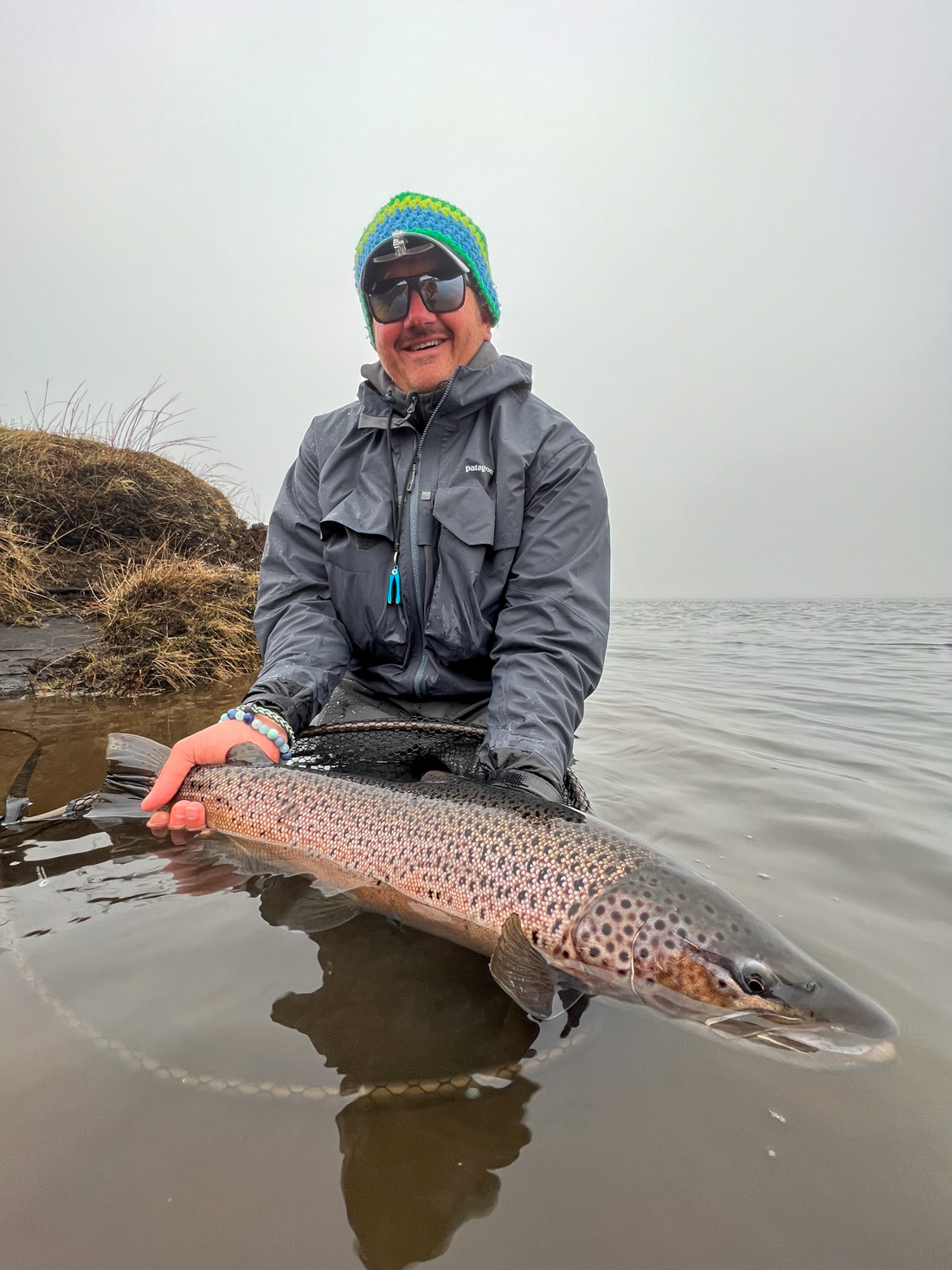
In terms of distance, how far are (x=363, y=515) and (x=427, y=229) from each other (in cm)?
153

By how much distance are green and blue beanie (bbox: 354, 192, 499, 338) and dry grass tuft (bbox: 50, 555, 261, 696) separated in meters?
4.84

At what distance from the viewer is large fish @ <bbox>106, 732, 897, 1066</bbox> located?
1.66 m

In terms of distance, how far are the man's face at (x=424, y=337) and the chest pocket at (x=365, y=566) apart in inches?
27.2

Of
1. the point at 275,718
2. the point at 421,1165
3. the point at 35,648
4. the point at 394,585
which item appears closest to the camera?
the point at 421,1165

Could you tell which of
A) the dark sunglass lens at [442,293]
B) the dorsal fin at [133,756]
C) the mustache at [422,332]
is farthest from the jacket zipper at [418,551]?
the dorsal fin at [133,756]

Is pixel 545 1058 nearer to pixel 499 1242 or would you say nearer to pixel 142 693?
pixel 499 1242

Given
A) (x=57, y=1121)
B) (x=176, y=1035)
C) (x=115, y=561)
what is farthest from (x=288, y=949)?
(x=115, y=561)

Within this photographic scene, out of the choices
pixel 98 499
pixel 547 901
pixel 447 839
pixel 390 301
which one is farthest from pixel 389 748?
pixel 98 499

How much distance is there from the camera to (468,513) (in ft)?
10.3

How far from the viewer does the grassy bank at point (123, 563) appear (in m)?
6.84

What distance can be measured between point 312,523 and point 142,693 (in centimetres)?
411

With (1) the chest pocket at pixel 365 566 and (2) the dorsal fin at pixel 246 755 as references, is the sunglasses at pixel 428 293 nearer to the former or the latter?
(1) the chest pocket at pixel 365 566

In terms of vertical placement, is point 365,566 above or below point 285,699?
above

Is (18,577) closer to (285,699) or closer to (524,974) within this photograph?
(285,699)
